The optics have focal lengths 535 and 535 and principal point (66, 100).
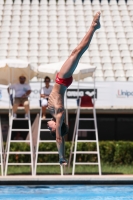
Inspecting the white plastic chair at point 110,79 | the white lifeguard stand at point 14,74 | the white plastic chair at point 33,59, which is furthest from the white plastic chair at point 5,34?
the white lifeguard stand at point 14,74

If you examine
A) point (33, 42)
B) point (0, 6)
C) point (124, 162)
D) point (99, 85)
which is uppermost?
point (0, 6)

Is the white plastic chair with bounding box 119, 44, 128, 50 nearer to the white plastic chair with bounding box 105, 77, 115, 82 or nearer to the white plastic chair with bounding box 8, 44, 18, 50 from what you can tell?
the white plastic chair with bounding box 105, 77, 115, 82

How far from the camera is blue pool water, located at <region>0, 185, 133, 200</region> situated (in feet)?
36.4

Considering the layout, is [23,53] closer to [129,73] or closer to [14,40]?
[14,40]

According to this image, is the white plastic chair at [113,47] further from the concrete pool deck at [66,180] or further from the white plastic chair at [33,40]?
the concrete pool deck at [66,180]

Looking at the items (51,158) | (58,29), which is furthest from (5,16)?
(51,158)

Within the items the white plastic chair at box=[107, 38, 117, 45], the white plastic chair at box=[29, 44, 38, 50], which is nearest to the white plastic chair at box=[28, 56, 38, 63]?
the white plastic chair at box=[29, 44, 38, 50]

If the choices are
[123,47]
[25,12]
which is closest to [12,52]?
[25,12]

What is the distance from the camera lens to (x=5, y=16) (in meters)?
28.5

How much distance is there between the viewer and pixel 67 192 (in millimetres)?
12062

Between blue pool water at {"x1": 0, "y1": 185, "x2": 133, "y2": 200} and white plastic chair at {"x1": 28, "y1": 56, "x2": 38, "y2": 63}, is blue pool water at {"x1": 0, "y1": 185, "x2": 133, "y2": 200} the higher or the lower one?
the lower one

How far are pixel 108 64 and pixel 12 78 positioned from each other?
31.8 feet

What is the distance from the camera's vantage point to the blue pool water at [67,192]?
11109 millimetres

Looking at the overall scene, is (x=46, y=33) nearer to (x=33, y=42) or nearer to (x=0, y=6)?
(x=33, y=42)
